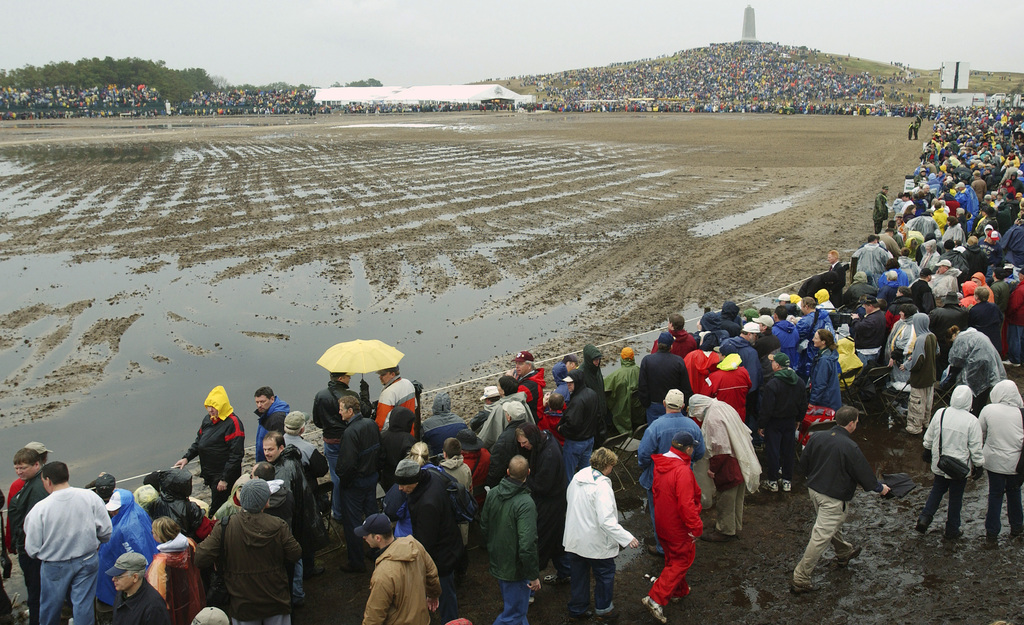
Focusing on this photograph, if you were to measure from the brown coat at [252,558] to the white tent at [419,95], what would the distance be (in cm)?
8259

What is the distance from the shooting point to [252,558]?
4703mm

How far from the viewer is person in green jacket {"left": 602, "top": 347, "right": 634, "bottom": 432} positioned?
25.5 ft

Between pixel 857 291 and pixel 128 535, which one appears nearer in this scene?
pixel 128 535

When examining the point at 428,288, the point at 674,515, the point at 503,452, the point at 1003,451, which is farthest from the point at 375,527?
the point at 428,288

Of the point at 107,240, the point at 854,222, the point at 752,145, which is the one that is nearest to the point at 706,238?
the point at 854,222

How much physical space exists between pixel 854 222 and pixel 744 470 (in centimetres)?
1648

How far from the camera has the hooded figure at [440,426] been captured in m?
6.48

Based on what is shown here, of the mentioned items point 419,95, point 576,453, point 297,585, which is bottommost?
point 297,585

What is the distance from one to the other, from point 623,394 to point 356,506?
3.16 metres

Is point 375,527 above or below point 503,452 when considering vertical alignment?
above

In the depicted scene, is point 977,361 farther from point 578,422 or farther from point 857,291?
point 578,422

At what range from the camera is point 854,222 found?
66.0 feet

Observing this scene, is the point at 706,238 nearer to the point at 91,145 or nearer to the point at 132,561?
the point at 132,561

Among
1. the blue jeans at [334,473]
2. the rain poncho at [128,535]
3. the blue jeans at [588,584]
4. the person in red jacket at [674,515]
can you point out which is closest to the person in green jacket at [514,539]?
the blue jeans at [588,584]
